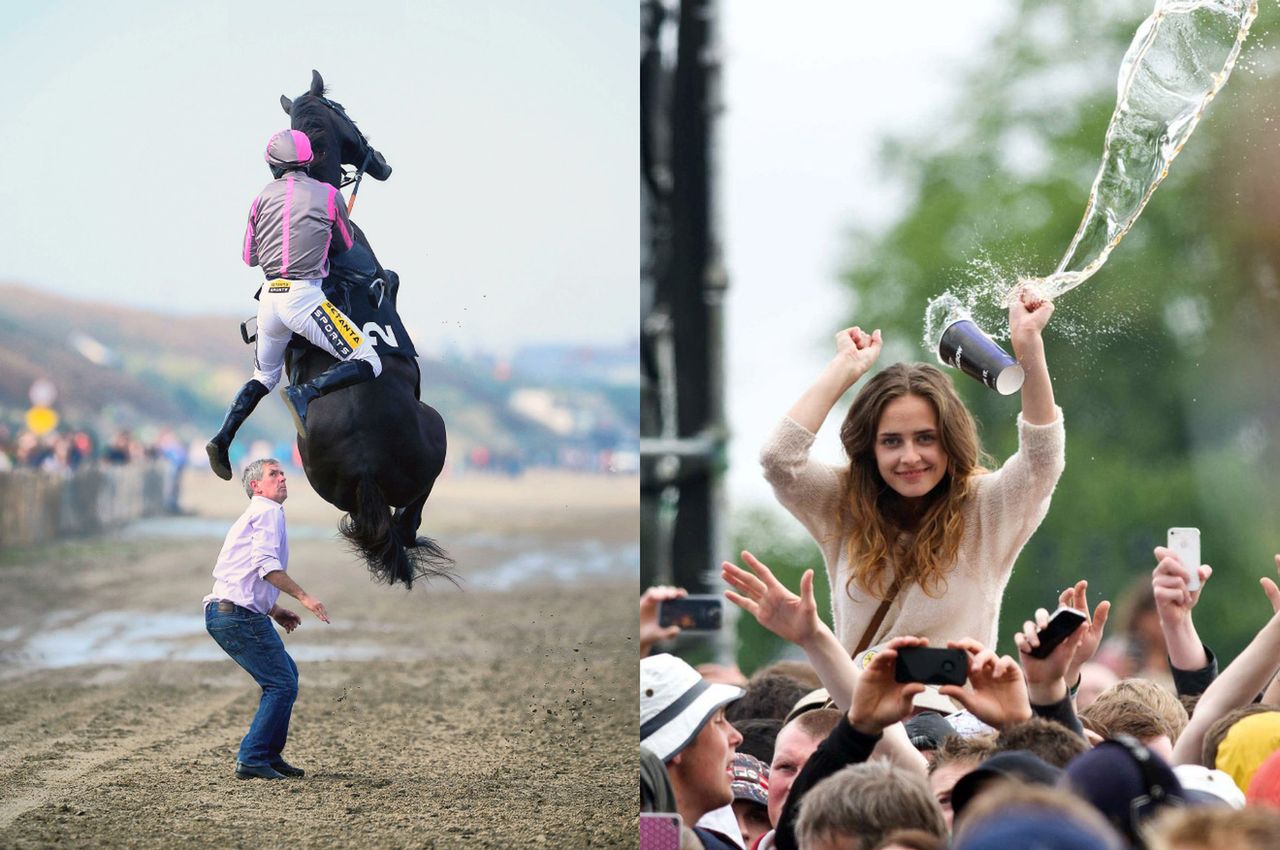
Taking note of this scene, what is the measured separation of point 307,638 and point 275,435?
5.40 metres

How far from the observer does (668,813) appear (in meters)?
3.57

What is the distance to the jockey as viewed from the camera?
4.33 m

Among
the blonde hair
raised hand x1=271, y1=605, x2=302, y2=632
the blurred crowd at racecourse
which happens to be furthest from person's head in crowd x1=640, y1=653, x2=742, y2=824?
the blurred crowd at racecourse

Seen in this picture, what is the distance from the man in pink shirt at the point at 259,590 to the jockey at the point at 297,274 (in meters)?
0.23

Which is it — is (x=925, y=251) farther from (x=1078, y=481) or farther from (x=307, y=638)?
(x=307, y=638)

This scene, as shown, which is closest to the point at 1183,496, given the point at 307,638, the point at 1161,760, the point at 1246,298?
the point at 1246,298

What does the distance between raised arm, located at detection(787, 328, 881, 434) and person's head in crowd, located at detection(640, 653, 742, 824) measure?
825 mm

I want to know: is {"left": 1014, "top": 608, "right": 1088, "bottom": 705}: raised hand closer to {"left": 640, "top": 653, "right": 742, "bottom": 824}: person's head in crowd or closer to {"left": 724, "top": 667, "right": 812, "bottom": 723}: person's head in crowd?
{"left": 640, "top": 653, "right": 742, "bottom": 824}: person's head in crowd

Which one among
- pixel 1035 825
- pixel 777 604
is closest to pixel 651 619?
pixel 777 604

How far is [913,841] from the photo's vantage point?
274cm

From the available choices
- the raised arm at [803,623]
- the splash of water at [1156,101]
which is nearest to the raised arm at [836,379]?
the raised arm at [803,623]

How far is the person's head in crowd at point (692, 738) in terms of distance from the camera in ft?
12.0

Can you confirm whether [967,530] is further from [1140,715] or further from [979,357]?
[1140,715]

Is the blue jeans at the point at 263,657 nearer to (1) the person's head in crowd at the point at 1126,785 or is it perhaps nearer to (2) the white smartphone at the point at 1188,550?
(1) the person's head in crowd at the point at 1126,785
